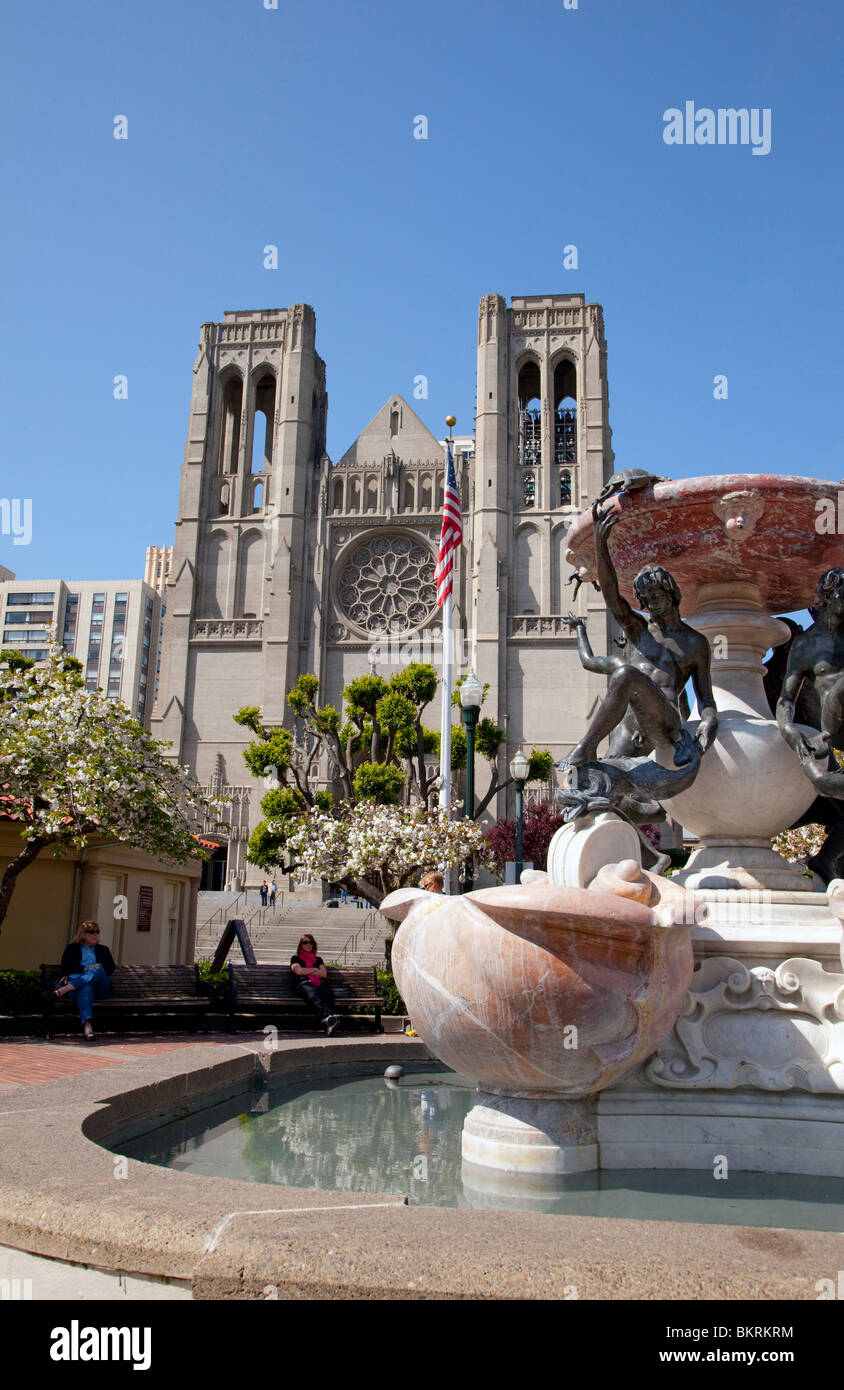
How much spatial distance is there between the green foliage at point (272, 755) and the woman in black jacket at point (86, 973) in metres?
18.9

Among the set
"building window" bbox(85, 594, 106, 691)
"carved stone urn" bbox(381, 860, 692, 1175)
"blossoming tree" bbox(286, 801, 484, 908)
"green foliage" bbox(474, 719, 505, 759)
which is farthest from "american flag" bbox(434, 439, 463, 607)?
"building window" bbox(85, 594, 106, 691)

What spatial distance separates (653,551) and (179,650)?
138ft

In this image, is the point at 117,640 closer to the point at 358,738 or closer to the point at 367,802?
the point at 358,738

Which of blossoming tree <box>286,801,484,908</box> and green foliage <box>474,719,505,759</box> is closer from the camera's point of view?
blossoming tree <box>286,801,484,908</box>

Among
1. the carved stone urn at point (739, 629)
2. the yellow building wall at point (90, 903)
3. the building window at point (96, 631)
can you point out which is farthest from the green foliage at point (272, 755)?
the building window at point (96, 631)

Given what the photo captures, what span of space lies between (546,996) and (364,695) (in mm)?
25807

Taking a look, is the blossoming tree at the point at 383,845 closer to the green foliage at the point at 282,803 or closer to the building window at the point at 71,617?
the green foliage at the point at 282,803

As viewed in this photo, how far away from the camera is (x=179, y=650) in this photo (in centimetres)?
4547

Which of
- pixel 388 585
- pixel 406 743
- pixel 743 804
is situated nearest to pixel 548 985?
pixel 743 804

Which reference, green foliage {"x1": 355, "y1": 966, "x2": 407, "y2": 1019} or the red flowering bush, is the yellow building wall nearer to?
green foliage {"x1": 355, "y1": 966, "x2": 407, "y2": 1019}

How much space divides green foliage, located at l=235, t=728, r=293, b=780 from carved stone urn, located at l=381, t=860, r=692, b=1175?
24942 mm

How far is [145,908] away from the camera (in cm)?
1645

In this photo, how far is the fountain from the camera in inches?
137
